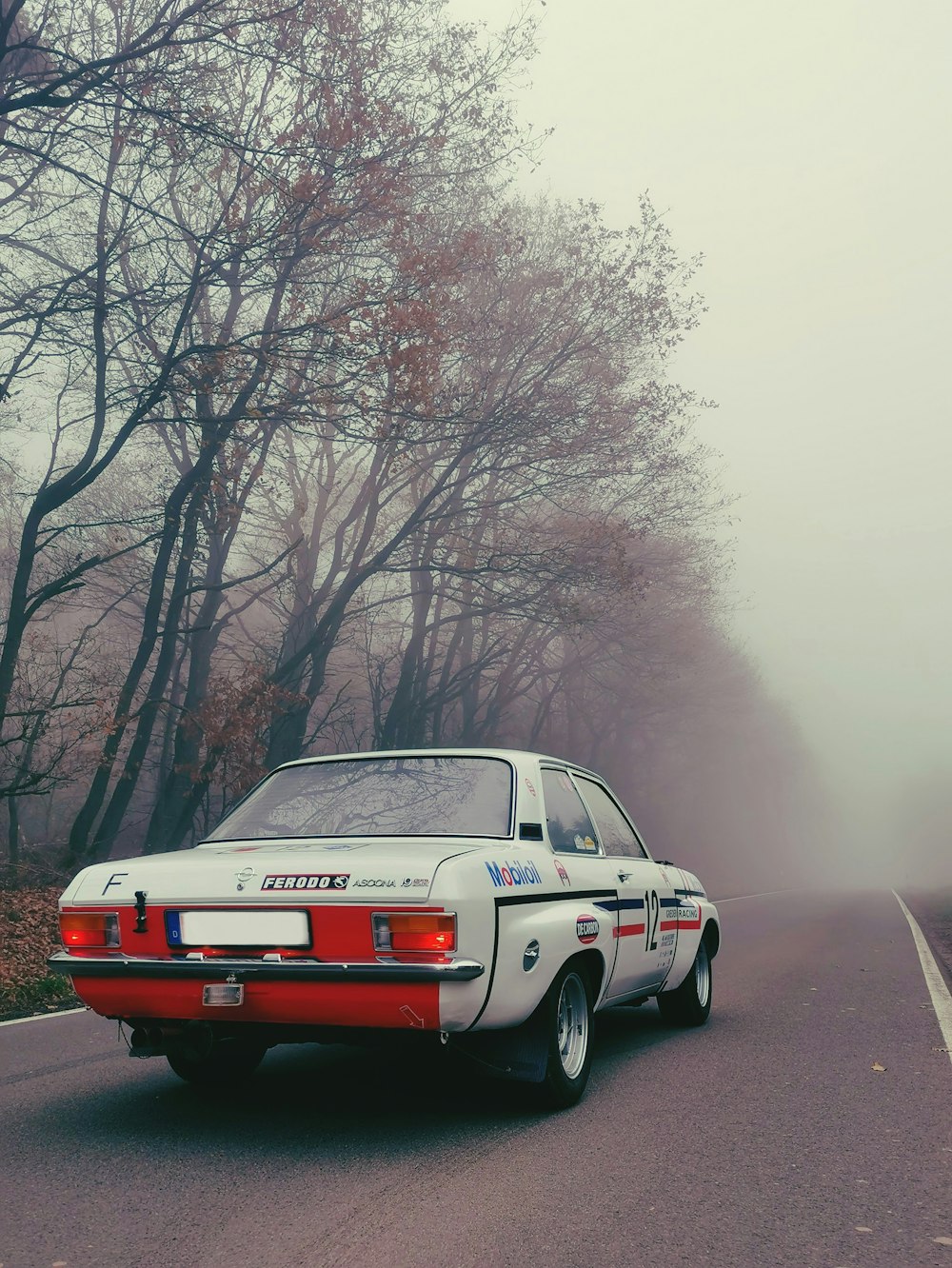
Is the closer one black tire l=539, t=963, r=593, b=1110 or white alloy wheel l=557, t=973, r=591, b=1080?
black tire l=539, t=963, r=593, b=1110

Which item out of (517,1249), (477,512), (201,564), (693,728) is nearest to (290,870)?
(517,1249)

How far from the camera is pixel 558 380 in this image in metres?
23.8

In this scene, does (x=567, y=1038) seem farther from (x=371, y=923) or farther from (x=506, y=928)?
(x=371, y=923)

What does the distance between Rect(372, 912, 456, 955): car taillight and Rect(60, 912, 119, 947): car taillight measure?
1236 mm


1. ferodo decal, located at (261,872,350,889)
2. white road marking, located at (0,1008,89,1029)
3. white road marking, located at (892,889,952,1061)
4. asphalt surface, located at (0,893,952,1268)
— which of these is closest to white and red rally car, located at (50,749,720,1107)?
ferodo decal, located at (261,872,350,889)

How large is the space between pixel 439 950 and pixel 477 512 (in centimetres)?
2074

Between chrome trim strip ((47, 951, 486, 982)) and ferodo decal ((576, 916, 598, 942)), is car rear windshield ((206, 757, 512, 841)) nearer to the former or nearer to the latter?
ferodo decal ((576, 916, 598, 942))

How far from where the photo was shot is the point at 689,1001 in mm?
8281

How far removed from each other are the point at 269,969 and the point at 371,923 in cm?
45

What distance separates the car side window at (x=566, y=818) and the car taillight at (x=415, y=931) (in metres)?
1.30

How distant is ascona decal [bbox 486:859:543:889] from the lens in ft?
16.9

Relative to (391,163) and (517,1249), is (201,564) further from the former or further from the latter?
(517,1249)

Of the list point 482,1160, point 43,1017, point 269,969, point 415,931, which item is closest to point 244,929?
point 269,969

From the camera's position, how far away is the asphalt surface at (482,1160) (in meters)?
3.86
